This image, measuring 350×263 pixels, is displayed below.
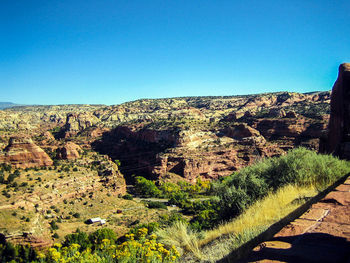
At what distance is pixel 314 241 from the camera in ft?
8.28

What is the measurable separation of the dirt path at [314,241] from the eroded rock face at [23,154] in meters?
45.0

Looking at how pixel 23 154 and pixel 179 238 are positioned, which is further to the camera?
pixel 23 154

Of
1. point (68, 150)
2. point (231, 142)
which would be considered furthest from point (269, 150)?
point (68, 150)

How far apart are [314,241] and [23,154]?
46.4 meters

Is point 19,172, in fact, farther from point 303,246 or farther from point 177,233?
point 303,246

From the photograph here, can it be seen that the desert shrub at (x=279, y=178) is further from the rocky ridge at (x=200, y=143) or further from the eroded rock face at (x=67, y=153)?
the eroded rock face at (x=67, y=153)

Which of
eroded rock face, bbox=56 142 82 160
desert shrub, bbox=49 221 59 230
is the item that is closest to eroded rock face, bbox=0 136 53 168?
eroded rock face, bbox=56 142 82 160

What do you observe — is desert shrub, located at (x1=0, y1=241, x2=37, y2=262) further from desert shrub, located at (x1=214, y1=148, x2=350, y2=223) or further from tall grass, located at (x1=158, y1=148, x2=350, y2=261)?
tall grass, located at (x1=158, y1=148, x2=350, y2=261)

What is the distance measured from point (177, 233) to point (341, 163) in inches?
235

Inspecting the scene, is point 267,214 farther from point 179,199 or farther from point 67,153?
point 67,153

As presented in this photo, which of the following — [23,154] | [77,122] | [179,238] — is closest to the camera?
[179,238]

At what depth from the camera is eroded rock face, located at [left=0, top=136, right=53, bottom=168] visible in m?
38.5

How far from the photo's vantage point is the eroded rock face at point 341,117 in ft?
35.7

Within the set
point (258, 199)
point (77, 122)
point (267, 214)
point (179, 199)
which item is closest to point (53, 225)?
point (179, 199)
